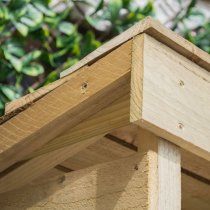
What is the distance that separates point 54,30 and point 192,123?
2393mm

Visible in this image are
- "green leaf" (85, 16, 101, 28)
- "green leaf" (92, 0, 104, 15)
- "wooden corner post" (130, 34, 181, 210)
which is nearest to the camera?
"wooden corner post" (130, 34, 181, 210)

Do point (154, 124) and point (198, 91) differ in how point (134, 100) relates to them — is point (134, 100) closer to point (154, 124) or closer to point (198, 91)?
point (154, 124)

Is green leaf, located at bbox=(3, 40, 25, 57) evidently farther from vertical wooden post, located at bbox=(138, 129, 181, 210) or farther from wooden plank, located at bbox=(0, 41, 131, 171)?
vertical wooden post, located at bbox=(138, 129, 181, 210)

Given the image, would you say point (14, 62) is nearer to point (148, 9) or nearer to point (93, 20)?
point (93, 20)

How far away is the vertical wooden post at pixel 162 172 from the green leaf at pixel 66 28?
224 centimetres

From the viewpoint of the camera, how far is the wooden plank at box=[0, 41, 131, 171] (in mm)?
1036

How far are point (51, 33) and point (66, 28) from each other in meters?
0.14

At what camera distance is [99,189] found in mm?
1054

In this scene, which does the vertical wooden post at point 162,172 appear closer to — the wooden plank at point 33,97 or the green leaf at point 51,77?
the wooden plank at point 33,97

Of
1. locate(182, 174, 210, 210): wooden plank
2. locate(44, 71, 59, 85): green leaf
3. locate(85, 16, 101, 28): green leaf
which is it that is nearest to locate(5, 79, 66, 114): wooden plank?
locate(182, 174, 210, 210): wooden plank

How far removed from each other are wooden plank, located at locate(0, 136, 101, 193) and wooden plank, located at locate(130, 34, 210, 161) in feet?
0.80

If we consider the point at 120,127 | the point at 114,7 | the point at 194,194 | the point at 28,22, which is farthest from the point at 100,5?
the point at 120,127

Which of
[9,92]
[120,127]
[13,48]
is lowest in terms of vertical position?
[120,127]

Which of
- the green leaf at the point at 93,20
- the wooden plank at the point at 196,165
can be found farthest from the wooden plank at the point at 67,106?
the green leaf at the point at 93,20
